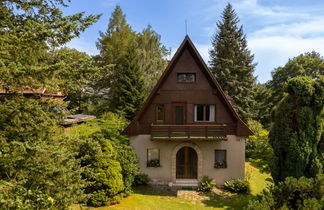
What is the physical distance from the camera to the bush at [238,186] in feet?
48.0

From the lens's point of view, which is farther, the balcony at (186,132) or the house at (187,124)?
the house at (187,124)

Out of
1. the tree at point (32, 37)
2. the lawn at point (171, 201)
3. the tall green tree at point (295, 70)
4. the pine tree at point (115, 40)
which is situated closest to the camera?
the tree at point (32, 37)

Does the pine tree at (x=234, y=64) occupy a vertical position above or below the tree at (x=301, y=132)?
above

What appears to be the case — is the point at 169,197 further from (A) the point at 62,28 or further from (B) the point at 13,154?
(A) the point at 62,28

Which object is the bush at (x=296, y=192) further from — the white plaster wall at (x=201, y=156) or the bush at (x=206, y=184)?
the white plaster wall at (x=201, y=156)

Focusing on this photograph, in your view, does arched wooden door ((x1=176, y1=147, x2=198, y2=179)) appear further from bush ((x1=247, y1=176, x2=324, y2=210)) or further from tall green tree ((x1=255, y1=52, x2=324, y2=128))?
tall green tree ((x1=255, y1=52, x2=324, y2=128))

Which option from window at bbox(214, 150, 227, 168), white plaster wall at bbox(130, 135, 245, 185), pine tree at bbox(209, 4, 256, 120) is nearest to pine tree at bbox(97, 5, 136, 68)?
pine tree at bbox(209, 4, 256, 120)

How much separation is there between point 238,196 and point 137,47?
2454 centimetres

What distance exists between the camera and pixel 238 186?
48.1ft

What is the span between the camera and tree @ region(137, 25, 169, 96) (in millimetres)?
29609

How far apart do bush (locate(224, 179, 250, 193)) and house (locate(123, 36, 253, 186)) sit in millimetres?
596

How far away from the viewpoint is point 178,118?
1583cm

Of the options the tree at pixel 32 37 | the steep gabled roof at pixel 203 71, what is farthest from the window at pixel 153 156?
the tree at pixel 32 37

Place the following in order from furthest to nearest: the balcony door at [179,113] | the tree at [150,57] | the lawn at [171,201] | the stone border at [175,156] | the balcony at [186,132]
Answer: the tree at [150,57] < the balcony door at [179,113] < the stone border at [175,156] < the balcony at [186,132] < the lawn at [171,201]
